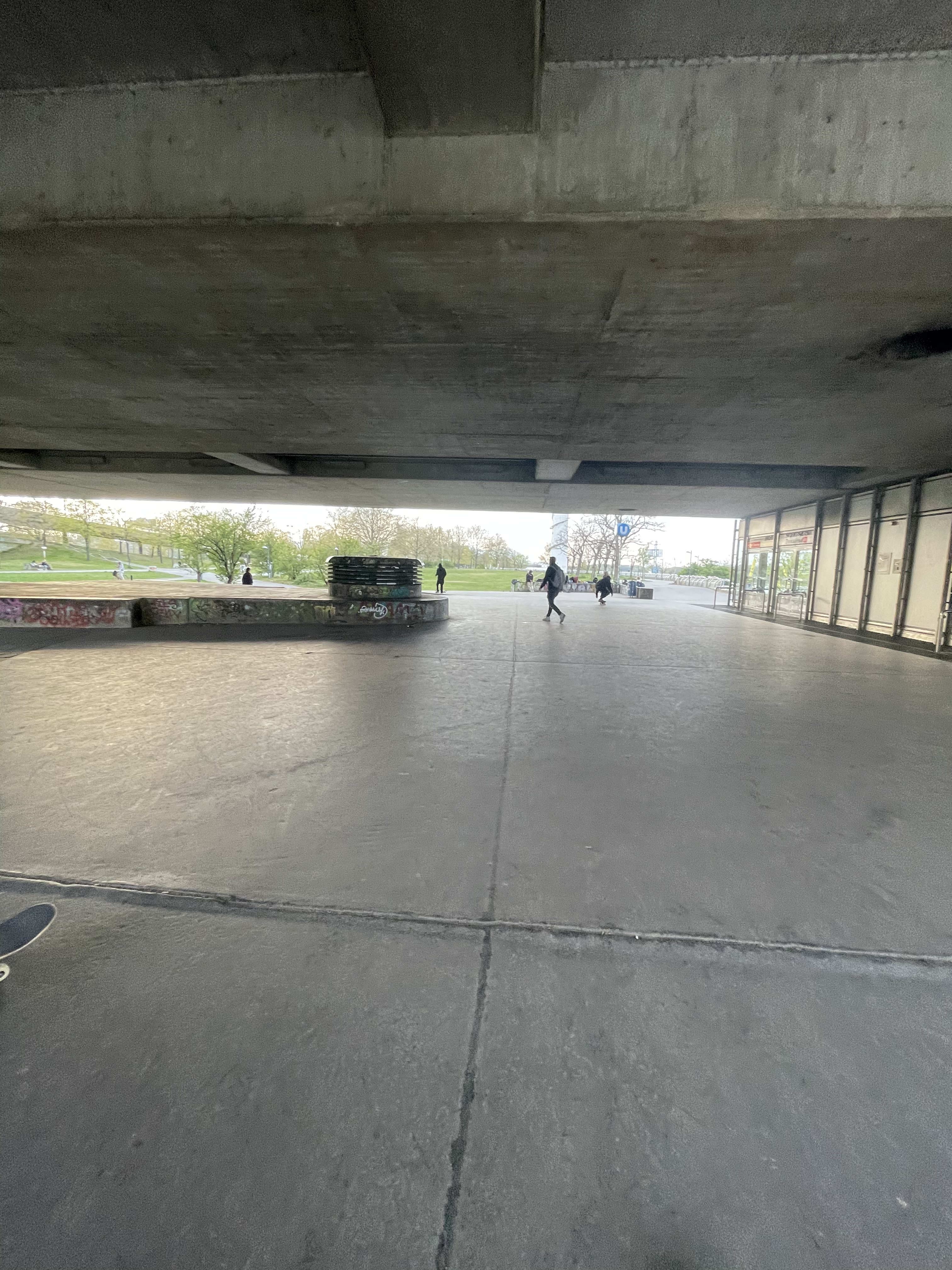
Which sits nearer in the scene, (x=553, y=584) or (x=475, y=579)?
(x=553, y=584)

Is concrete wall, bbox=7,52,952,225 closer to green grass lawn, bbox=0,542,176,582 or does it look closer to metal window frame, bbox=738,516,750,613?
metal window frame, bbox=738,516,750,613

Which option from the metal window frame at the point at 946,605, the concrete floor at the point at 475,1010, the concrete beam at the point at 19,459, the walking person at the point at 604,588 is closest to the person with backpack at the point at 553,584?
the walking person at the point at 604,588

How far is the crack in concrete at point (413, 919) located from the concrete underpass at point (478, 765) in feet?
0.07

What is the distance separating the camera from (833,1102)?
160cm

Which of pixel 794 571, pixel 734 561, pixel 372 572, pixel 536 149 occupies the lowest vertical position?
pixel 372 572

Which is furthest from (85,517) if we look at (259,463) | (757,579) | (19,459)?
(757,579)

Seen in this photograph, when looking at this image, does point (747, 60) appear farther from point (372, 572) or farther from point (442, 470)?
point (442, 470)

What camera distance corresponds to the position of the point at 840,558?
1628 centimetres

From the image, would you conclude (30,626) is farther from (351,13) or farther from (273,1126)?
(273,1126)

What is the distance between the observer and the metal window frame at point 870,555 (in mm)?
14539

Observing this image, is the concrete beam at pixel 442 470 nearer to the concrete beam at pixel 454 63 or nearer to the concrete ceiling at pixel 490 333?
the concrete ceiling at pixel 490 333

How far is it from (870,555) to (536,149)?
52.2ft

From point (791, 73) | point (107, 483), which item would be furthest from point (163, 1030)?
point (107, 483)

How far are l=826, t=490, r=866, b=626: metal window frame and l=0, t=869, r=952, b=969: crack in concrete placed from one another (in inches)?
677
